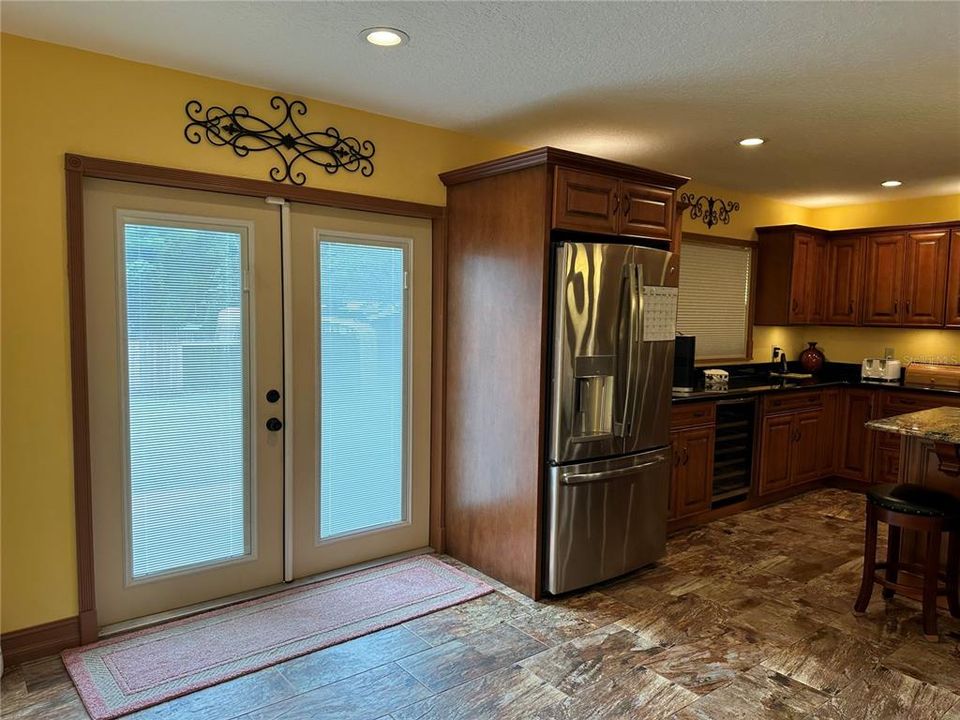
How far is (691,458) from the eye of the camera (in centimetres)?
445

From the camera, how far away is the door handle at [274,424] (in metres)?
3.35

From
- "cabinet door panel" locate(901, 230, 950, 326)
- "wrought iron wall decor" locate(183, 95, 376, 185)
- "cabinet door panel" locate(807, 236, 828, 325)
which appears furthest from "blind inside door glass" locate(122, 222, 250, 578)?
"cabinet door panel" locate(901, 230, 950, 326)

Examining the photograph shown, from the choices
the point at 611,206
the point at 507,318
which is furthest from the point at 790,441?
the point at 507,318

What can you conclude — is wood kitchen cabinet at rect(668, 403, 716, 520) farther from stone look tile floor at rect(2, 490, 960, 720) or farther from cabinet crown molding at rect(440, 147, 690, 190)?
cabinet crown molding at rect(440, 147, 690, 190)

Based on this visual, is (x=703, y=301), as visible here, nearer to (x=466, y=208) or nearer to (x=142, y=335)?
(x=466, y=208)

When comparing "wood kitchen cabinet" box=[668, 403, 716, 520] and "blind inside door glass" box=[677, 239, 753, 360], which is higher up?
"blind inside door glass" box=[677, 239, 753, 360]

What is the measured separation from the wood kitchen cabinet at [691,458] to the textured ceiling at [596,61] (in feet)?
5.82

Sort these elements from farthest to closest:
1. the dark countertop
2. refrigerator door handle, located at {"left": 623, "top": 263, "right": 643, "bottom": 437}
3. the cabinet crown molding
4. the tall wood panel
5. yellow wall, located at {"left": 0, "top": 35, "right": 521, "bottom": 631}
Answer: the dark countertop
refrigerator door handle, located at {"left": 623, "top": 263, "right": 643, "bottom": 437}
the tall wood panel
the cabinet crown molding
yellow wall, located at {"left": 0, "top": 35, "right": 521, "bottom": 631}

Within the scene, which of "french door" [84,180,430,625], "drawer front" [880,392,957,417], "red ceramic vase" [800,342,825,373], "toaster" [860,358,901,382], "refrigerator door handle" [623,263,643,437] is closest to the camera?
"french door" [84,180,430,625]

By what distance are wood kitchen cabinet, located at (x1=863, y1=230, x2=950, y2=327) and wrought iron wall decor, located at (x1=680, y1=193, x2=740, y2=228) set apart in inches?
53.7

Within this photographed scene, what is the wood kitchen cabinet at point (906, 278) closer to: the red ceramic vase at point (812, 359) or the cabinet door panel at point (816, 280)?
the cabinet door panel at point (816, 280)

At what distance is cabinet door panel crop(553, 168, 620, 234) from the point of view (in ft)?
10.6

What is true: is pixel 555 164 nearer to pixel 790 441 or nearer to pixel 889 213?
pixel 790 441

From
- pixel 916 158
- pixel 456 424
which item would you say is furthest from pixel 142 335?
pixel 916 158
